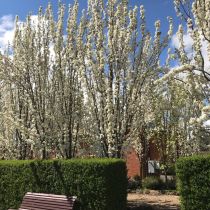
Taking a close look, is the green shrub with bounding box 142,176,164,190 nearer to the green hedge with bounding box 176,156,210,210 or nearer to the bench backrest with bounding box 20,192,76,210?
the bench backrest with bounding box 20,192,76,210

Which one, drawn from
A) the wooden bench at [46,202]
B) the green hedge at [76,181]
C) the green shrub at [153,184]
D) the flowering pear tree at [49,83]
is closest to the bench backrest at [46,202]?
the wooden bench at [46,202]

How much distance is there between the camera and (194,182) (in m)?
8.58

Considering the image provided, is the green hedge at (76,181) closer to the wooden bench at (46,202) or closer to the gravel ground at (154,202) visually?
the wooden bench at (46,202)

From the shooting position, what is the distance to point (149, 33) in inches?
529

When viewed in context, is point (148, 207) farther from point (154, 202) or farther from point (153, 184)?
point (153, 184)

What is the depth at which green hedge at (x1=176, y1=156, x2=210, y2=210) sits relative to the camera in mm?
8406

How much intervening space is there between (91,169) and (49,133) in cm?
395

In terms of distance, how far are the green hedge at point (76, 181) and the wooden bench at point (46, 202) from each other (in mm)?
278

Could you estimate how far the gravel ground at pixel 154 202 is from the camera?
13604mm

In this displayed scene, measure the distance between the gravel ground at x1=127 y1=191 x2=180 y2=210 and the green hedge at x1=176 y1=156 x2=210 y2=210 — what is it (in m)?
4.26

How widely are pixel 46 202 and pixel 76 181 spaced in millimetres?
1077

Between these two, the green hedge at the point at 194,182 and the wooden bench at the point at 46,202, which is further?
the wooden bench at the point at 46,202

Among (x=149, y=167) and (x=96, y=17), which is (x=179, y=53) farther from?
(x=149, y=167)

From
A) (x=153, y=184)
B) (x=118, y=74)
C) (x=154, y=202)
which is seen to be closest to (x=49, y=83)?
(x=118, y=74)
